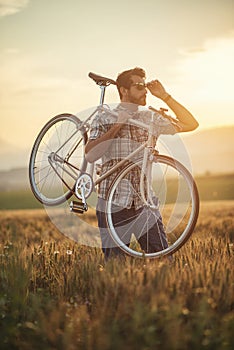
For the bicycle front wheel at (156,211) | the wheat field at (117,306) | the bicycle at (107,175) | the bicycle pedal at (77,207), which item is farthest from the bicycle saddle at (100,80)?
the wheat field at (117,306)

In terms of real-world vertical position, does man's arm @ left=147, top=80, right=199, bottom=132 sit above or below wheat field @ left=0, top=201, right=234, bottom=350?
above

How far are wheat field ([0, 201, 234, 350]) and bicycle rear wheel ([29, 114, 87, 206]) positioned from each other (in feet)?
4.18

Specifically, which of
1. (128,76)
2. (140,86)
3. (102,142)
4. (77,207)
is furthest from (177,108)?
(77,207)

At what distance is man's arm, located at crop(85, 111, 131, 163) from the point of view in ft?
23.2

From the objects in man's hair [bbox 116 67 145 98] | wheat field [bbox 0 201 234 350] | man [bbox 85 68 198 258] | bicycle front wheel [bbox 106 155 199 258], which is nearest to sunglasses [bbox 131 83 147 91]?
man [bbox 85 68 198 258]

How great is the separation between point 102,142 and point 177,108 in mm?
868

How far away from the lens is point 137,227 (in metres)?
7.50

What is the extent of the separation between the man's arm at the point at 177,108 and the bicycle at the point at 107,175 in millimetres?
115

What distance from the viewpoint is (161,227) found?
7.50 meters

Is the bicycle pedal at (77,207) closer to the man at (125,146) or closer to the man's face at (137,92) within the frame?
the man at (125,146)

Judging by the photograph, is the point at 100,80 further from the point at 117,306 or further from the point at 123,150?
the point at 117,306

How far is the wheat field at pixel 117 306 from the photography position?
15.6 ft

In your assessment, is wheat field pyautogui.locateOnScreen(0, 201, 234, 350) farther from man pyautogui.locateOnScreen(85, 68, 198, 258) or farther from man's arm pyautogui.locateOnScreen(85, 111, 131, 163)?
man's arm pyautogui.locateOnScreen(85, 111, 131, 163)

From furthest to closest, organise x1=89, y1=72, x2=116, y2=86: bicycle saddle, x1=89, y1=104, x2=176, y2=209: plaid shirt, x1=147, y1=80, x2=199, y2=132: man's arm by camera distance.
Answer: x1=89, y1=72, x2=116, y2=86: bicycle saddle → x1=89, y1=104, x2=176, y2=209: plaid shirt → x1=147, y1=80, x2=199, y2=132: man's arm
